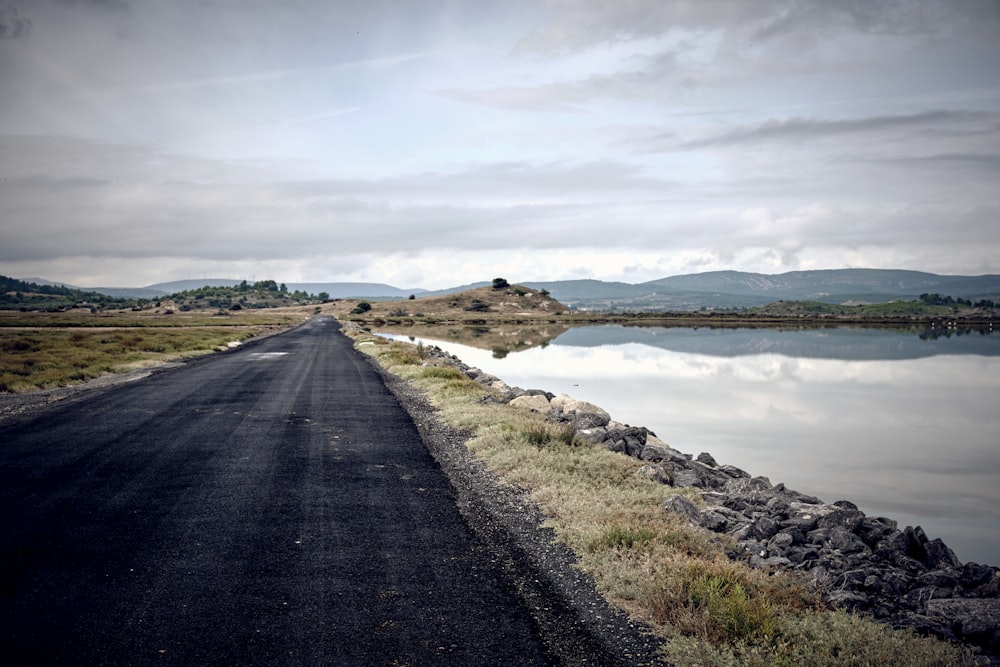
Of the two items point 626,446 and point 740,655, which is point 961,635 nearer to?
point 740,655

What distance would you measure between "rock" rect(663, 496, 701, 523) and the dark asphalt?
292 cm

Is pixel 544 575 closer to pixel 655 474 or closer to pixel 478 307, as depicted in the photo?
pixel 655 474

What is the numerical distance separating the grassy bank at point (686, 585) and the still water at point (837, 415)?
17.9 ft

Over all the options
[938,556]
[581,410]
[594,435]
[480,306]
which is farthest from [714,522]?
[480,306]

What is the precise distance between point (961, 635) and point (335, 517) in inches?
271

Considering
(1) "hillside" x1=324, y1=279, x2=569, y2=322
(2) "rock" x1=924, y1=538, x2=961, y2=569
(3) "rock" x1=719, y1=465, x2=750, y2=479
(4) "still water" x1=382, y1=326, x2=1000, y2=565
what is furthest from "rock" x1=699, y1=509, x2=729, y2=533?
(1) "hillside" x1=324, y1=279, x2=569, y2=322

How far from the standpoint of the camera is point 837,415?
2223cm

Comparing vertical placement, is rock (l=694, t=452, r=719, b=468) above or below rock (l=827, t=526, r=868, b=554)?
below

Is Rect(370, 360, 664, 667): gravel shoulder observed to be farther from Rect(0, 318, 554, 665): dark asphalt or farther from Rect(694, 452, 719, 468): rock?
Rect(694, 452, 719, 468): rock

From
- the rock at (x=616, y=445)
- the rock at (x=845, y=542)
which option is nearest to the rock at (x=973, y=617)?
the rock at (x=845, y=542)

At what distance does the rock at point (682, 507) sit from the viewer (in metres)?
8.34

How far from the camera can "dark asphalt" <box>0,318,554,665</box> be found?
4.92 m

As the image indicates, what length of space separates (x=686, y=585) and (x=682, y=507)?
2726 millimetres

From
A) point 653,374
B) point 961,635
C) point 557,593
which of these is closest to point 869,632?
point 961,635
